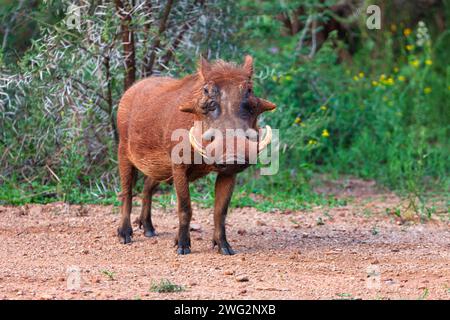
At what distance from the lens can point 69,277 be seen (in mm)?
5293

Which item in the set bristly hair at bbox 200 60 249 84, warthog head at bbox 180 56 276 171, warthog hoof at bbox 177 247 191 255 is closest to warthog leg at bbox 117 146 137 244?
warthog hoof at bbox 177 247 191 255

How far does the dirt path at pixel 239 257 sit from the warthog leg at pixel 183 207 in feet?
0.26

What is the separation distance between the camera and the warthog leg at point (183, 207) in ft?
20.3

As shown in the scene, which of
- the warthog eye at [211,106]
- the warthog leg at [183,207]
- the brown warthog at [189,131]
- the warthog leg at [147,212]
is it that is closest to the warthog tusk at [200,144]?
the brown warthog at [189,131]

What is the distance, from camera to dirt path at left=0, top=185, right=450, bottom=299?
5.07 meters

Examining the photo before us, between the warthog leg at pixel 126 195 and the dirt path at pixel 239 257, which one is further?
the warthog leg at pixel 126 195

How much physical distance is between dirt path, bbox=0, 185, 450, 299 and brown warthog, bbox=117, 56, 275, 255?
35cm

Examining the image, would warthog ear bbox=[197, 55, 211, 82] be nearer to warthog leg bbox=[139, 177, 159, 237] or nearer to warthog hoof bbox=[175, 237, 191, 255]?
warthog hoof bbox=[175, 237, 191, 255]

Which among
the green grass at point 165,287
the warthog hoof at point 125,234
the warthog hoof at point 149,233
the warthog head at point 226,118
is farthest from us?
the warthog hoof at point 149,233

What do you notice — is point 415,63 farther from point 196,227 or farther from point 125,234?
point 125,234

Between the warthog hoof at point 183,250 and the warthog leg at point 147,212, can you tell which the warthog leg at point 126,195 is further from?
the warthog hoof at point 183,250

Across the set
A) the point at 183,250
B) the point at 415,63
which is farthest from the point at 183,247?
the point at 415,63

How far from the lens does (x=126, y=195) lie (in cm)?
696

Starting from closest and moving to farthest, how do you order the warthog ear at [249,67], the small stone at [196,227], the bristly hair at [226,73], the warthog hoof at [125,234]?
the bristly hair at [226,73], the warthog ear at [249,67], the warthog hoof at [125,234], the small stone at [196,227]
